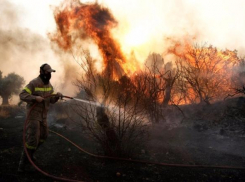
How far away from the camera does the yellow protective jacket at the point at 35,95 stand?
434cm

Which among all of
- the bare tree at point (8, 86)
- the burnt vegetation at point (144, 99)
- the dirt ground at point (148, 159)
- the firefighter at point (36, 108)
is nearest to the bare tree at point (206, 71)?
the burnt vegetation at point (144, 99)

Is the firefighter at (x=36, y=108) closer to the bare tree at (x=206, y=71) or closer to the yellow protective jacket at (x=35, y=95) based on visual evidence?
the yellow protective jacket at (x=35, y=95)

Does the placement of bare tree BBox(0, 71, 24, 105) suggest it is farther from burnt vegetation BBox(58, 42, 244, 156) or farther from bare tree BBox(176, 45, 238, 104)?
bare tree BBox(176, 45, 238, 104)

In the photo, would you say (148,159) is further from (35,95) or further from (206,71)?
(206,71)

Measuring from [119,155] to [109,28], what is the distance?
26.1 feet

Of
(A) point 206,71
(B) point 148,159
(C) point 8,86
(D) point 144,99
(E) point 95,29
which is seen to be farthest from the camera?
(C) point 8,86

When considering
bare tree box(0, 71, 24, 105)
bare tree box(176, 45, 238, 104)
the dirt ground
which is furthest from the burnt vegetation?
bare tree box(0, 71, 24, 105)

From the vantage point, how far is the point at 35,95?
4.57 metres

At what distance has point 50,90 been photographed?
488 centimetres

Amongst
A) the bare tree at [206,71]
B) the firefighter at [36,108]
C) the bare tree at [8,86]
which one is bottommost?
the firefighter at [36,108]

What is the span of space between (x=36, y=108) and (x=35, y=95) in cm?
30

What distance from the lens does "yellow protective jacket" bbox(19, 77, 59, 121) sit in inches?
171

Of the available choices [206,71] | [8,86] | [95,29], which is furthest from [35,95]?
[8,86]

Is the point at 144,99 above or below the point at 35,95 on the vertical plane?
above
